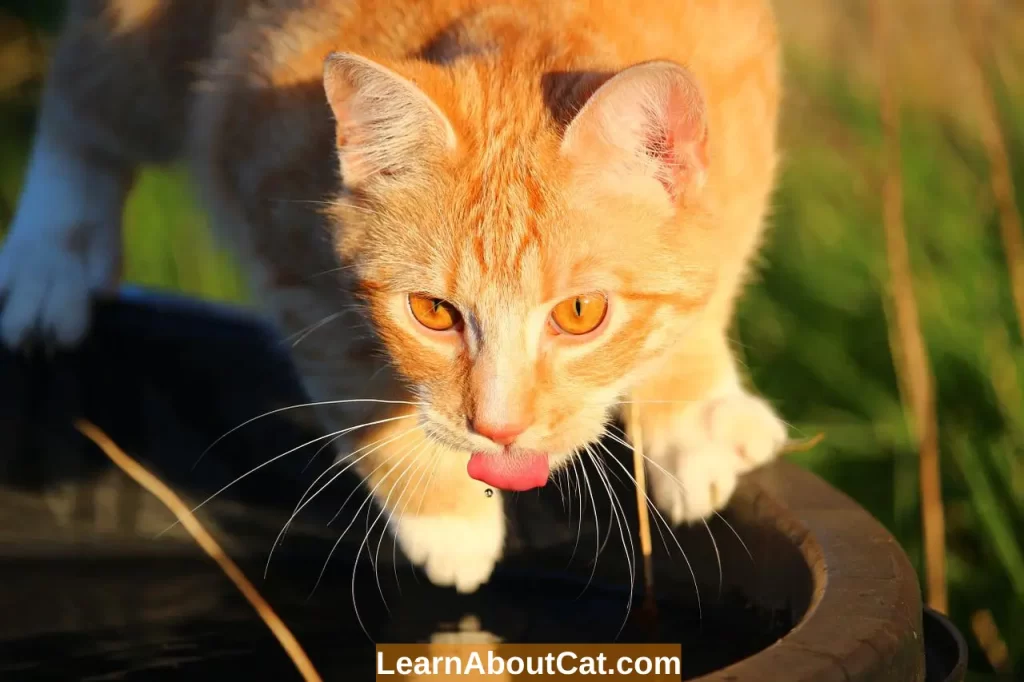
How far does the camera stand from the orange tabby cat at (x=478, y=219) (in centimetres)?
122

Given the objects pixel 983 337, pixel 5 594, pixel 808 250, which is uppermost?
pixel 808 250

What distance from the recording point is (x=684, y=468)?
4.63 ft

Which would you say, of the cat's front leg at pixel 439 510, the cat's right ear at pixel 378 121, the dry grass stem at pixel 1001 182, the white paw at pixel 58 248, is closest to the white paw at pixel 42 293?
the white paw at pixel 58 248

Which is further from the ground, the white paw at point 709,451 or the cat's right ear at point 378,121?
the cat's right ear at point 378,121

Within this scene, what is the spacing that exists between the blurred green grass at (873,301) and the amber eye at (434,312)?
743 millimetres

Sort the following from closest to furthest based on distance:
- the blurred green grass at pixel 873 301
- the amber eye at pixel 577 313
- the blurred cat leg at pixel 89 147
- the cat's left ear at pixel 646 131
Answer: the cat's left ear at pixel 646 131
the amber eye at pixel 577 313
the blurred cat leg at pixel 89 147
the blurred green grass at pixel 873 301

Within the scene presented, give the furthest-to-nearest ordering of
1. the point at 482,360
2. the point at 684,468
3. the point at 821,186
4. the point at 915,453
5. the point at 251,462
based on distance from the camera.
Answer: the point at 821,186 < the point at 915,453 < the point at 251,462 < the point at 684,468 < the point at 482,360

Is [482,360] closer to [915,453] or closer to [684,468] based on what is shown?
[684,468]

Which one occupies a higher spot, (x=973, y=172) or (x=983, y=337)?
(x=973, y=172)

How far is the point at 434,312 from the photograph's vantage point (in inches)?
49.8

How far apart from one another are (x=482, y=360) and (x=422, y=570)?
0.44m

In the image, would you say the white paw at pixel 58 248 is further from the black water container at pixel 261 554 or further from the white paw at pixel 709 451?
the white paw at pixel 709 451

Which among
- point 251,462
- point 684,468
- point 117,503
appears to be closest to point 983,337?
Answer: point 684,468

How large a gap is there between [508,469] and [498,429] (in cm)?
9
